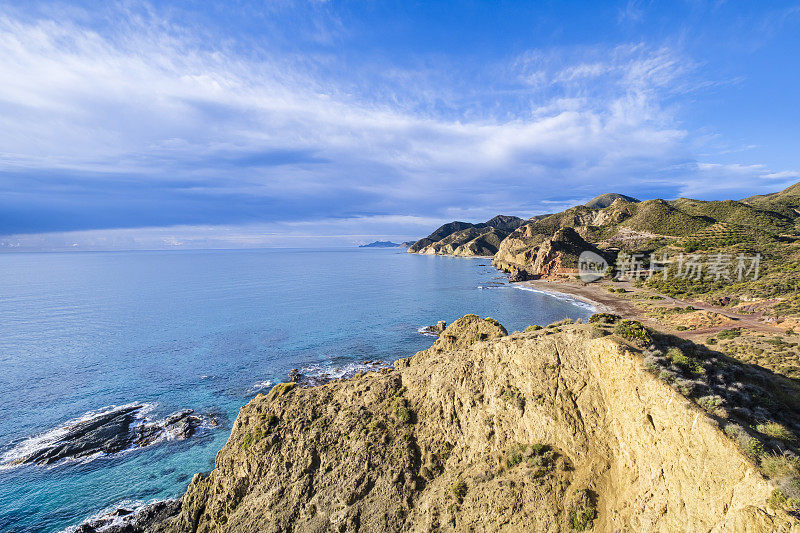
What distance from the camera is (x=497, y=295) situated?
96438 mm

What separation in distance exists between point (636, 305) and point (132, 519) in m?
86.3

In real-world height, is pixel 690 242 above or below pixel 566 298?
above

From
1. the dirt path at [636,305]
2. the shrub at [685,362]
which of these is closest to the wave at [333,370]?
the shrub at [685,362]

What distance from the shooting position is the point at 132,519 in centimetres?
2203

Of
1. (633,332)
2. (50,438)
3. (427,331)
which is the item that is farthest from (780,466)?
(427,331)

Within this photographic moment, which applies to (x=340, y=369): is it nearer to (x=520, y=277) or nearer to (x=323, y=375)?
(x=323, y=375)

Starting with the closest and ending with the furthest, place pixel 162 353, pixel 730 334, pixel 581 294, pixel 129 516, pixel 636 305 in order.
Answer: pixel 129 516
pixel 730 334
pixel 162 353
pixel 636 305
pixel 581 294

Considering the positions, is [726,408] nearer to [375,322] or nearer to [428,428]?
[428,428]

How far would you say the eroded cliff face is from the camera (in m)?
13.0

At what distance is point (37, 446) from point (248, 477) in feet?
79.2

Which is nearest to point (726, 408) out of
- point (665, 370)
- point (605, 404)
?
point (665, 370)

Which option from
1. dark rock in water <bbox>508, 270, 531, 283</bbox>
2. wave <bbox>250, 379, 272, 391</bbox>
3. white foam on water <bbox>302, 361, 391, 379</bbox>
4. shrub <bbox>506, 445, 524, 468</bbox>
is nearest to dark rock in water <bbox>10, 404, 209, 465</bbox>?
wave <bbox>250, 379, 272, 391</bbox>

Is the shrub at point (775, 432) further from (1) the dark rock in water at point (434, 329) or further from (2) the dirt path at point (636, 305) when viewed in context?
(1) the dark rock in water at point (434, 329)

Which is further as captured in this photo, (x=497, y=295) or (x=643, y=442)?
(x=497, y=295)
